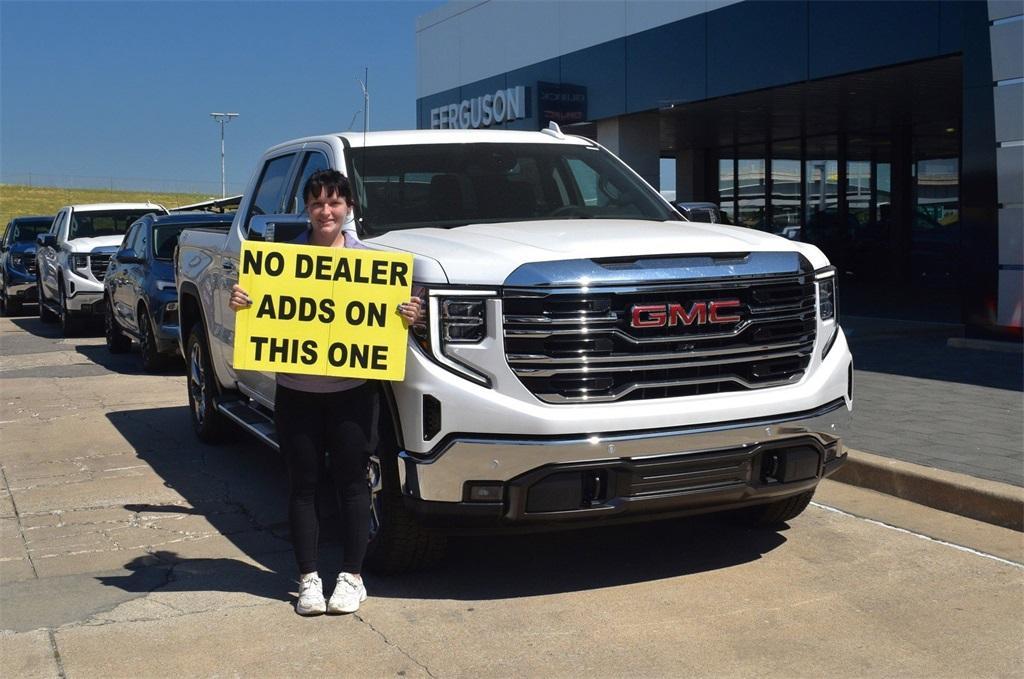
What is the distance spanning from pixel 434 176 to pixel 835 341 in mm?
2253

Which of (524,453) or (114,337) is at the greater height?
(524,453)

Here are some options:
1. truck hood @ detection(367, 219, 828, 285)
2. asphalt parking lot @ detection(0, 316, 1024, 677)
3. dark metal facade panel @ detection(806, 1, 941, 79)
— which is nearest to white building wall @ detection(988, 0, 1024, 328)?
dark metal facade panel @ detection(806, 1, 941, 79)

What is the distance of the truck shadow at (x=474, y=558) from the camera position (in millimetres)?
5145

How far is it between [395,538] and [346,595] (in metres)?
0.34

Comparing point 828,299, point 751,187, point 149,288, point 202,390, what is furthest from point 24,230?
point 828,299

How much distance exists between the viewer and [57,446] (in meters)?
8.65

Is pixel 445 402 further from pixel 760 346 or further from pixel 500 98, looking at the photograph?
pixel 500 98

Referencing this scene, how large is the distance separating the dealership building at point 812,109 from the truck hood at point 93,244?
28.3 feet

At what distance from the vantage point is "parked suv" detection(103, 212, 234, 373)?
41.4ft

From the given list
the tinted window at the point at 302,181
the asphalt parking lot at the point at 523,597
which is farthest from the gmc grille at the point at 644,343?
the tinted window at the point at 302,181

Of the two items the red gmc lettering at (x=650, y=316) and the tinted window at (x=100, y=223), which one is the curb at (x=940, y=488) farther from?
the tinted window at (x=100, y=223)

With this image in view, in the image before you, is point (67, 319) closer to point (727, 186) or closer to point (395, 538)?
point (395, 538)

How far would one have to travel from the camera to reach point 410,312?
456cm

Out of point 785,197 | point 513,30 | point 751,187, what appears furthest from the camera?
point 751,187
